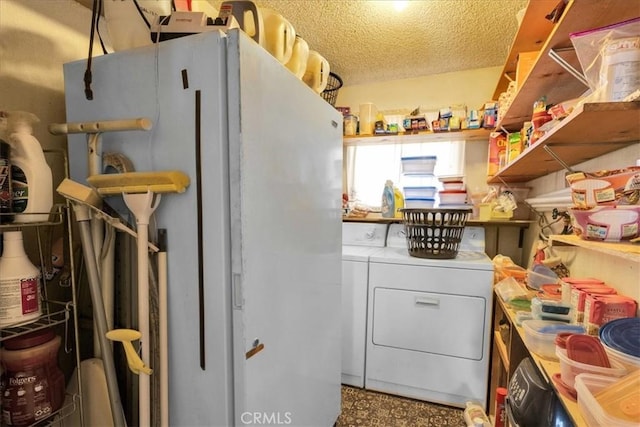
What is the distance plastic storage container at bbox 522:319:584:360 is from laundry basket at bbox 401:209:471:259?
0.87m

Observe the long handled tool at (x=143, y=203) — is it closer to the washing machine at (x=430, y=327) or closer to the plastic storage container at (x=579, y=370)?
the plastic storage container at (x=579, y=370)

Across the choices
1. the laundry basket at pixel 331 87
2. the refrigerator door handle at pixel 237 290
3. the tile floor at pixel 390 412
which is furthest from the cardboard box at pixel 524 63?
the tile floor at pixel 390 412

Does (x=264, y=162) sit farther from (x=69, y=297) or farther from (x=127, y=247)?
(x=69, y=297)

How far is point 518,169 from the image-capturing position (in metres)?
1.65

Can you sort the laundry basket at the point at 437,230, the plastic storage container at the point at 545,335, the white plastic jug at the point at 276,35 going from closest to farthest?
the plastic storage container at the point at 545,335
the white plastic jug at the point at 276,35
the laundry basket at the point at 437,230

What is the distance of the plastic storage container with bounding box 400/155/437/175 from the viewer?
7.91 feet

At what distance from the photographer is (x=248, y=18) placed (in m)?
1.01

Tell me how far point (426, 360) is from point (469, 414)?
31 cm

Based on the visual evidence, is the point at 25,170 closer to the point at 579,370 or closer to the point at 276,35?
the point at 276,35

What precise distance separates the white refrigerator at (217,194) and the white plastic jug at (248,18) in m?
0.19

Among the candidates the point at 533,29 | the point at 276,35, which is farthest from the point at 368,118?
the point at 276,35

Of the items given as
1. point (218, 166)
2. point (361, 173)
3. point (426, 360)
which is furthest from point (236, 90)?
point (361, 173)

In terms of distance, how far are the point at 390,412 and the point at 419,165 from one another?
5.64 feet

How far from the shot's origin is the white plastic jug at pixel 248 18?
3.26 feet
